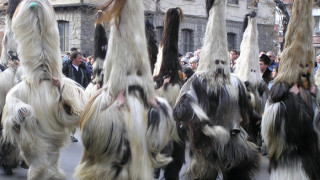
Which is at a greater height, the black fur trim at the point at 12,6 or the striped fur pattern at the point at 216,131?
the black fur trim at the point at 12,6

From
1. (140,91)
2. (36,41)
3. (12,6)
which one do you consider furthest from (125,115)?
(12,6)

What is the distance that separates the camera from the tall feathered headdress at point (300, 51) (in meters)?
6.16

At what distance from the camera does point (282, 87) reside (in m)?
6.14

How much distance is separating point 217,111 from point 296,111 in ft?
3.34

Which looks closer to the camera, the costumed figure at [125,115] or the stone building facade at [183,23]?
the costumed figure at [125,115]

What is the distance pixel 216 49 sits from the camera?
6660mm

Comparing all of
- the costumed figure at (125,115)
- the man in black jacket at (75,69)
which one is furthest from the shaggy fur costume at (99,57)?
the costumed figure at (125,115)

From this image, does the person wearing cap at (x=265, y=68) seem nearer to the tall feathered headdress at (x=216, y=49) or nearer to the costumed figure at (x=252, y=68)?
the costumed figure at (x=252, y=68)

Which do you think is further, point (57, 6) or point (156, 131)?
point (57, 6)

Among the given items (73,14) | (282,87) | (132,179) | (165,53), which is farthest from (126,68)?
(73,14)

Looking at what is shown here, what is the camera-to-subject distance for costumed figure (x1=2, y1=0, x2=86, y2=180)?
Result: 6879 millimetres

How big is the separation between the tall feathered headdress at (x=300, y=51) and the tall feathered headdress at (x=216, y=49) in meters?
0.76

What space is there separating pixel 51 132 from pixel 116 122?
85.7 inches

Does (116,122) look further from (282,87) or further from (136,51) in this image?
(282,87)
